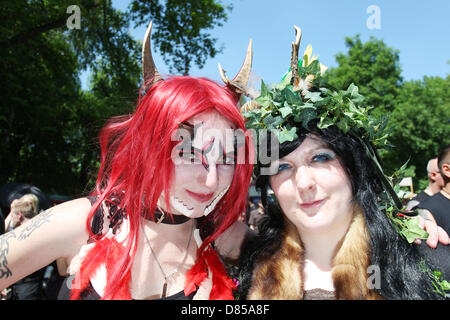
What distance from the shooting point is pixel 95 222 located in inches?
56.1

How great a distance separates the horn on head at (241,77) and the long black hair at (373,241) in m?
0.35

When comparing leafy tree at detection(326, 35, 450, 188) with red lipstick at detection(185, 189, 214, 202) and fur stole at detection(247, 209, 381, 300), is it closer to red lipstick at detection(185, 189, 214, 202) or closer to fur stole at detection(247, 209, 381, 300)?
fur stole at detection(247, 209, 381, 300)

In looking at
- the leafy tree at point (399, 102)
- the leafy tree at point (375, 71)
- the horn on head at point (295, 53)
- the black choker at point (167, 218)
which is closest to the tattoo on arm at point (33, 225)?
the black choker at point (167, 218)

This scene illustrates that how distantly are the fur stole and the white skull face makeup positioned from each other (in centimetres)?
44

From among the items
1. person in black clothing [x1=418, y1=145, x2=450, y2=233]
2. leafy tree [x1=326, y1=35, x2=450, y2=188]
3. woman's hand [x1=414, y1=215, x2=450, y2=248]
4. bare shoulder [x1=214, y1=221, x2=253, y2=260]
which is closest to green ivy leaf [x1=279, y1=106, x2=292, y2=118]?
bare shoulder [x1=214, y1=221, x2=253, y2=260]

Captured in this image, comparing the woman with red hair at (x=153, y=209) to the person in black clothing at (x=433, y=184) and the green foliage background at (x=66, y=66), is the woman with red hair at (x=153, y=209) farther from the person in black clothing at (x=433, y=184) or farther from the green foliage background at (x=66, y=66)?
the person in black clothing at (x=433, y=184)

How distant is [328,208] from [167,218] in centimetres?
72

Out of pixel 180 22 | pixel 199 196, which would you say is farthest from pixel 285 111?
pixel 180 22

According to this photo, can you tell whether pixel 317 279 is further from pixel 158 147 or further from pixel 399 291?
pixel 158 147

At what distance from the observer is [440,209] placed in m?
2.70

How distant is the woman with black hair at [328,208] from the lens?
1435 millimetres

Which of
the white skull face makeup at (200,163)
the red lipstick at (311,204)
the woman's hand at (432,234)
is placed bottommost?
the woman's hand at (432,234)

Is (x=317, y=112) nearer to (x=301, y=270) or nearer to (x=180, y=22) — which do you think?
(x=301, y=270)
